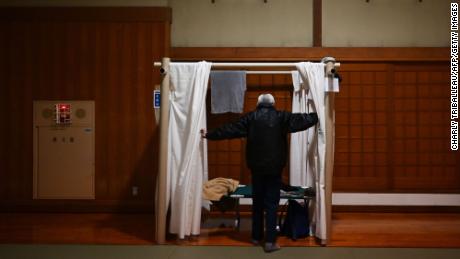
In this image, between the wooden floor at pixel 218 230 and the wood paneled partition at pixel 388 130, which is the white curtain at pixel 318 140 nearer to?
the wooden floor at pixel 218 230

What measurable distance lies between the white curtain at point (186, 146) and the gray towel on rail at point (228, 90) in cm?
85

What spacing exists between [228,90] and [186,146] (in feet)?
4.27

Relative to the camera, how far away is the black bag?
5.24 meters

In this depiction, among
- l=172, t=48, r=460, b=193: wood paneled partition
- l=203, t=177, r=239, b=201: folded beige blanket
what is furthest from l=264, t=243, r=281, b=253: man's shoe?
l=172, t=48, r=460, b=193: wood paneled partition

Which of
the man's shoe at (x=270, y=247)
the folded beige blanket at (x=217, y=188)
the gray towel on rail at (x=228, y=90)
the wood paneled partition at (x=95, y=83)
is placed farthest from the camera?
the wood paneled partition at (x=95, y=83)

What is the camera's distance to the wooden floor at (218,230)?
5.09 meters

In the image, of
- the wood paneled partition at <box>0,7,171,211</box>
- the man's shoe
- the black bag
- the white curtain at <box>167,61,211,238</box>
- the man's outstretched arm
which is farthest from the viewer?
the wood paneled partition at <box>0,7,171,211</box>

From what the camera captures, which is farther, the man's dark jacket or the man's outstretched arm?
the man's outstretched arm

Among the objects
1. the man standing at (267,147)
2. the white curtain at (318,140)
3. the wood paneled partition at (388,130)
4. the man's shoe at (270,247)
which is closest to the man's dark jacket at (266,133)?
the man standing at (267,147)

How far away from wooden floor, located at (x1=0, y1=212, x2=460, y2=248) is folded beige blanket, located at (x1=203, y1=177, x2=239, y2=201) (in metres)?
0.42

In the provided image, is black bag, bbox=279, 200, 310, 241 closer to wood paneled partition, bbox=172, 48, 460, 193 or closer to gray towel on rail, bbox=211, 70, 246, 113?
gray towel on rail, bbox=211, 70, 246, 113

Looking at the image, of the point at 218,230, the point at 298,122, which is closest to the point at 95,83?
the point at 218,230

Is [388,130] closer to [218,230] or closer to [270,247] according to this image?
[218,230]

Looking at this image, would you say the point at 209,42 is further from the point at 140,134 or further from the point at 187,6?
the point at 140,134
